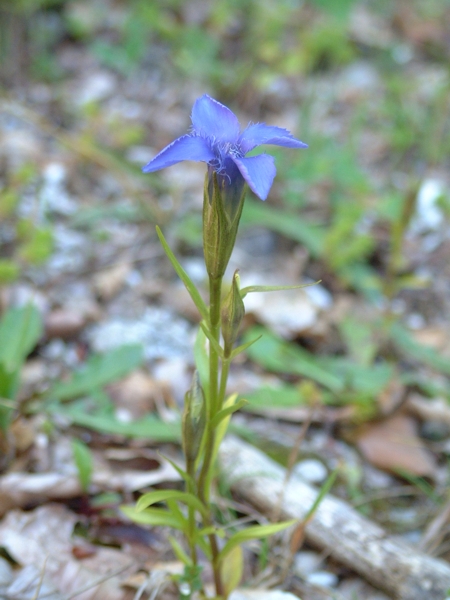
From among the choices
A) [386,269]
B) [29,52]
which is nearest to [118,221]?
[386,269]

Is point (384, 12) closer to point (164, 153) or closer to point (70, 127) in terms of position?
point (70, 127)

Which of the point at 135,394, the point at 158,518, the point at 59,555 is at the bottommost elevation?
the point at 135,394

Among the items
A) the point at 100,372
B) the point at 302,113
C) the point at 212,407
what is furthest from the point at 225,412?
the point at 302,113

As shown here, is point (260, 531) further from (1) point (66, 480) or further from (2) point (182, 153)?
(2) point (182, 153)

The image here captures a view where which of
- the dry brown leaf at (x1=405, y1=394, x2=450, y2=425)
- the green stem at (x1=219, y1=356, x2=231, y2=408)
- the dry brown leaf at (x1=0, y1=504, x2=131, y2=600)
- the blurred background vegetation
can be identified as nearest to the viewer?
the green stem at (x1=219, y1=356, x2=231, y2=408)

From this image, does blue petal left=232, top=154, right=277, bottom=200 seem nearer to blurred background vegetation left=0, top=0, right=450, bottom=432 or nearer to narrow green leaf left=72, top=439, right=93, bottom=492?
narrow green leaf left=72, top=439, right=93, bottom=492

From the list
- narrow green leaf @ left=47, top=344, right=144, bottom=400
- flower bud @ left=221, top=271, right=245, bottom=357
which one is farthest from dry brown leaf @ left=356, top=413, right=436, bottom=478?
flower bud @ left=221, top=271, right=245, bottom=357
